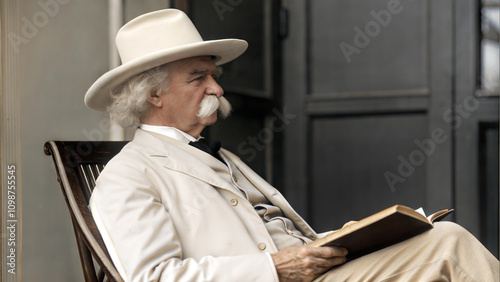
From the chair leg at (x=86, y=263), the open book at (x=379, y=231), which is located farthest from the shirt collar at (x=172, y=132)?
the open book at (x=379, y=231)

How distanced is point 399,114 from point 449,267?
A: 2.04m

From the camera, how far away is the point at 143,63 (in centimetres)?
200

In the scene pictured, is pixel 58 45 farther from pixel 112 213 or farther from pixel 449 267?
pixel 449 267

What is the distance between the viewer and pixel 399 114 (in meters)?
3.58

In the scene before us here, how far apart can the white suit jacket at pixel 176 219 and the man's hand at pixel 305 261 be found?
0.12ft

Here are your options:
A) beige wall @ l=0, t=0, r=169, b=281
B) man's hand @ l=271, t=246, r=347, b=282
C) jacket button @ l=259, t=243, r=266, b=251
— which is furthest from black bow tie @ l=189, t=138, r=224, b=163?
beige wall @ l=0, t=0, r=169, b=281

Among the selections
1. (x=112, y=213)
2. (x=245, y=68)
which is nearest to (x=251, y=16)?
(x=245, y=68)
